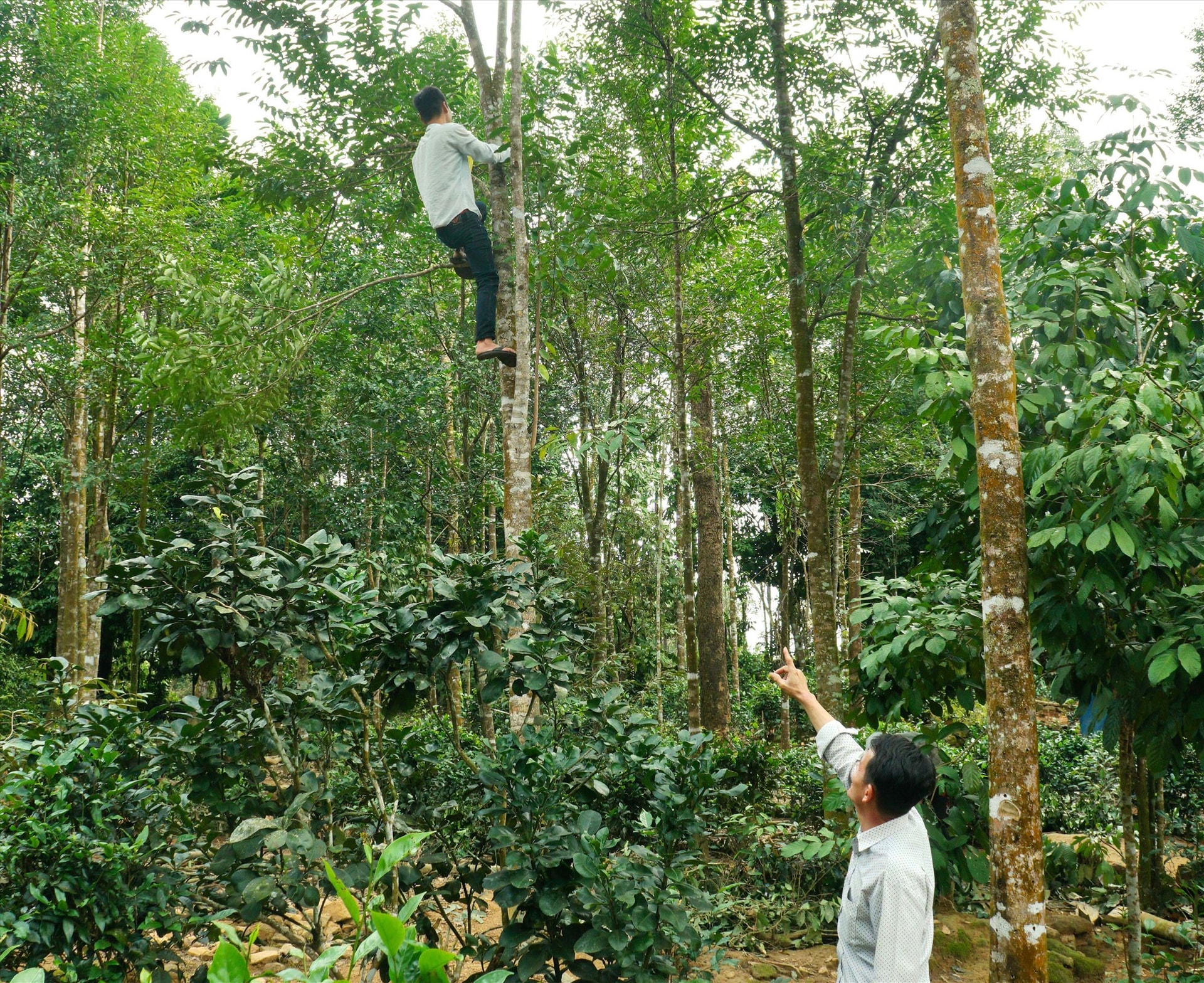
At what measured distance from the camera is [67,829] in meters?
2.65

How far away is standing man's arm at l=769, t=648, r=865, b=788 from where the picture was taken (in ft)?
8.36

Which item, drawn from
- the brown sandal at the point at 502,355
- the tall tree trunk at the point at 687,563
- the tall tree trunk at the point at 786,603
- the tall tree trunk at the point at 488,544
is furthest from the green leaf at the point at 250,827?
the tall tree trunk at the point at 786,603

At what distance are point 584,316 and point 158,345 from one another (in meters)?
6.98

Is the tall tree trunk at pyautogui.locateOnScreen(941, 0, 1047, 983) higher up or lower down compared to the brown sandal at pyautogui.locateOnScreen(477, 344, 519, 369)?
lower down

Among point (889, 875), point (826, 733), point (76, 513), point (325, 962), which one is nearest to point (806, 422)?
point (826, 733)

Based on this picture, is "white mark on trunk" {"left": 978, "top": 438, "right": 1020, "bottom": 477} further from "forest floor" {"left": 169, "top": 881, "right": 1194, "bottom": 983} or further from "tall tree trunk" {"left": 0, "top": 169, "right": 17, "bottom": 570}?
"tall tree trunk" {"left": 0, "top": 169, "right": 17, "bottom": 570}

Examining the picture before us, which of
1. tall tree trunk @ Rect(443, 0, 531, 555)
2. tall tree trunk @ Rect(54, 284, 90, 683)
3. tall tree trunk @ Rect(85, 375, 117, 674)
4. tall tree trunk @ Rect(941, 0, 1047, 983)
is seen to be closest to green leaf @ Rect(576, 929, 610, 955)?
tall tree trunk @ Rect(941, 0, 1047, 983)

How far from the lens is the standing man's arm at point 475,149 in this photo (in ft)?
15.4

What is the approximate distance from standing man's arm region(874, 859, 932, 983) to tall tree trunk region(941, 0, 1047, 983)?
32.9 inches

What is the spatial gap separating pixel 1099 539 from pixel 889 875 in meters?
1.41

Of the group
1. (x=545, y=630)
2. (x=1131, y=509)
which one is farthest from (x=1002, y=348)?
(x=545, y=630)

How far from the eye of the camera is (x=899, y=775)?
199 cm

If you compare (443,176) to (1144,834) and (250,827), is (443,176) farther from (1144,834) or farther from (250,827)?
(1144,834)

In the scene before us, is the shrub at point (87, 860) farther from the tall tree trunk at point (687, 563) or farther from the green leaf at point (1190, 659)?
the tall tree trunk at point (687, 563)
